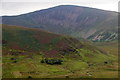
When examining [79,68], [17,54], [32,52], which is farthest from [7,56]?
[79,68]

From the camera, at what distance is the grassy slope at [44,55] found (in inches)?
4316

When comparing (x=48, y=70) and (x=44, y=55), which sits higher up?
(x=44, y=55)

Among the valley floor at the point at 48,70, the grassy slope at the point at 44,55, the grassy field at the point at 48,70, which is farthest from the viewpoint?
the grassy slope at the point at 44,55

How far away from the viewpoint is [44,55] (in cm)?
14525

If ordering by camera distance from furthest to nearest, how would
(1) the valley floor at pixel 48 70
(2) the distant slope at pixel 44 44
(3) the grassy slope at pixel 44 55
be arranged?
(2) the distant slope at pixel 44 44 → (3) the grassy slope at pixel 44 55 → (1) the valley floor at pixel 48 70

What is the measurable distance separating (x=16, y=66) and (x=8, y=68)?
6.11m

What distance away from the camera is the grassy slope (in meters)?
110

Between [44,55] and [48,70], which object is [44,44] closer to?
[44,55]

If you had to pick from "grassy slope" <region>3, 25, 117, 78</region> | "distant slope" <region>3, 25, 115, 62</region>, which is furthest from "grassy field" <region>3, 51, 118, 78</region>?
"distant slope" <region>3, 25, 115, 62</region>

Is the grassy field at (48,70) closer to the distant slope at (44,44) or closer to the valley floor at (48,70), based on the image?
the valley floor at (48,70)

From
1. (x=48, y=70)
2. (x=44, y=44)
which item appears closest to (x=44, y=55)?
(x=44, y=44)

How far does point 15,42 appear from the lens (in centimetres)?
16388

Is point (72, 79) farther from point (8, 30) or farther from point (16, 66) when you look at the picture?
point (8, 30)

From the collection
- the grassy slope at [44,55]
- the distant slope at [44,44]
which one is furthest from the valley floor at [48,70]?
the distant slope at [44,44]
